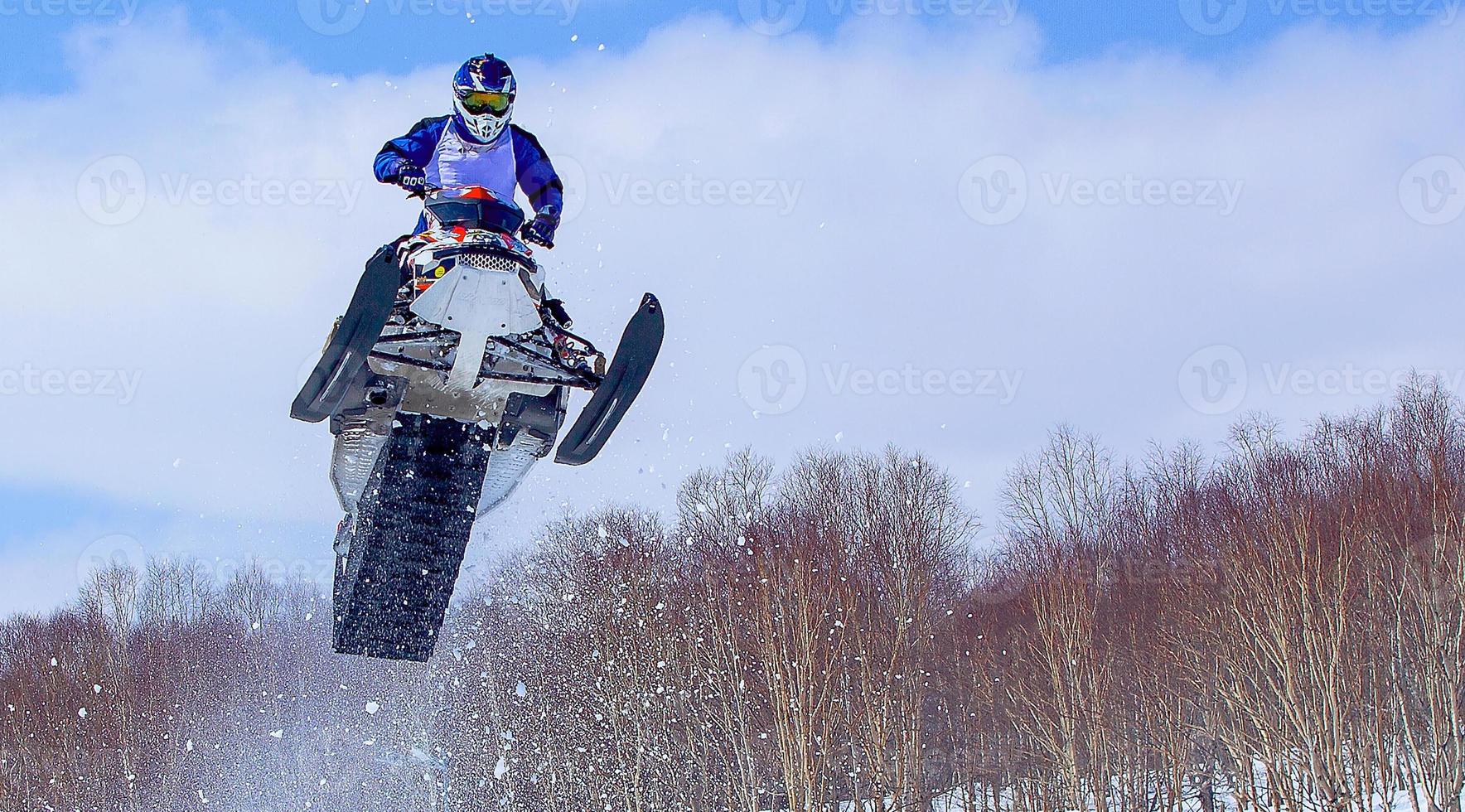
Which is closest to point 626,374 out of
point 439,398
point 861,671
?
point 439,398

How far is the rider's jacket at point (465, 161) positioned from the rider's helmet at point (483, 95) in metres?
0.07

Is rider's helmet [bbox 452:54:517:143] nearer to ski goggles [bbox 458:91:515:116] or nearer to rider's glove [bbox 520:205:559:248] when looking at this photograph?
ski goggles [bbox 458:91:515:116]

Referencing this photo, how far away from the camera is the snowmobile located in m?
6.21

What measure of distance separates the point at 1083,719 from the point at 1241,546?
4.74 meters

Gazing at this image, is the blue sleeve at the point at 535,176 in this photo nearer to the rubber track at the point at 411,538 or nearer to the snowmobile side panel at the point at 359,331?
the snowmobile side panel at the point at 359,331

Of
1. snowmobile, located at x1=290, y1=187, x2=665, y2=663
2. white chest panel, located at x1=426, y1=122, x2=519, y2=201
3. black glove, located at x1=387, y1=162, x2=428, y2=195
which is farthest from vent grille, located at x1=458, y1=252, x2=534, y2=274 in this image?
black glove, located at x1=387, y1=162, x2=428, y2=195

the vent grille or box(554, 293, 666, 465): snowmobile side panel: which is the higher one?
the vent grille

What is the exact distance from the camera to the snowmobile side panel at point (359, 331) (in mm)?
5934

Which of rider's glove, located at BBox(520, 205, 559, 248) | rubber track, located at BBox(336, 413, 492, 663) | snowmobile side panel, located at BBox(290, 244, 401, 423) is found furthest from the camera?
rubber track, located at BBox(336, 413, 492, 663)

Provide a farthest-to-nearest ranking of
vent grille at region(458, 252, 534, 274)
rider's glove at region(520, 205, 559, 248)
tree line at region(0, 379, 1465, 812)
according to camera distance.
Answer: tree line at region(0, 379, 1465, 812), rider's glove at region(520, 205, 559, 248), vent grille at region(458, 252, 534, 274)

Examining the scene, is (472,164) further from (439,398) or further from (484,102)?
(439,398)

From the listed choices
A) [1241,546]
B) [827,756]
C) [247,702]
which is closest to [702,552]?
[827,756]

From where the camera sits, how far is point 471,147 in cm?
660

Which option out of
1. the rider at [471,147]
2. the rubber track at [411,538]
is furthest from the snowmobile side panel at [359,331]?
the rubber track at [411,538]
